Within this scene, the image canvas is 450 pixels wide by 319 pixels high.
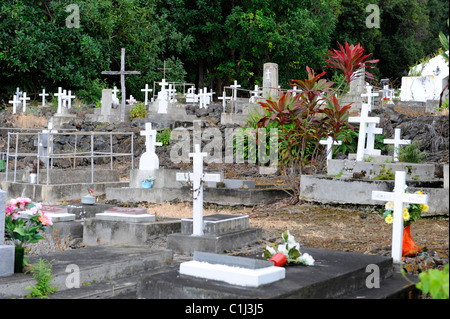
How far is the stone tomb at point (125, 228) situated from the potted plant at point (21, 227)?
1.97 metres

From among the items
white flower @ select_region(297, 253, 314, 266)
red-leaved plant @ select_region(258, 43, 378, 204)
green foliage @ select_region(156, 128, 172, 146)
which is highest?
red-leaved plant @ select_region(258, 43, 378, 204)

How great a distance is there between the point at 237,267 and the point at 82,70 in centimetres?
2855

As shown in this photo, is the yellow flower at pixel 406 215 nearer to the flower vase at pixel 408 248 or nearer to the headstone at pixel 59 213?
the flower vase at pixel 408 248

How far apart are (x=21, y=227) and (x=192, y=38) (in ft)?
105

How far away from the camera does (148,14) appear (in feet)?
115

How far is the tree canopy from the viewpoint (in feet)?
98.5

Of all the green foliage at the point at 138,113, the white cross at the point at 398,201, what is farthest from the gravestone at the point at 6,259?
the green foliage at the point at 138,113

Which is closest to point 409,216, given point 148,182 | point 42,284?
point 42,284

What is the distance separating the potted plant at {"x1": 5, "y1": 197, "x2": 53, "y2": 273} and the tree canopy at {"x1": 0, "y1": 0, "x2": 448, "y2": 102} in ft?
80.5

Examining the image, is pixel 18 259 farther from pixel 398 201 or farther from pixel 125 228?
pixel 398 201

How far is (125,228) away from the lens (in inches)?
313

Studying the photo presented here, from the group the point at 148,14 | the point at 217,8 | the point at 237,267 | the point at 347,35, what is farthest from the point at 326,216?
the point at 347,35

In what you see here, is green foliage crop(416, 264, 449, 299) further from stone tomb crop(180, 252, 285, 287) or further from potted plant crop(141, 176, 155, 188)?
potted plant crop(141, 176, 155, 188)

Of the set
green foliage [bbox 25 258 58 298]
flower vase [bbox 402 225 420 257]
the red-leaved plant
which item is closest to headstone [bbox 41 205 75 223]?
green foliage [bbox 25 258 58 298]
